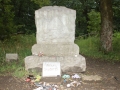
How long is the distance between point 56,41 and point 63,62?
649 millimetres

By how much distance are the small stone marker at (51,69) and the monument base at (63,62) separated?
226mm

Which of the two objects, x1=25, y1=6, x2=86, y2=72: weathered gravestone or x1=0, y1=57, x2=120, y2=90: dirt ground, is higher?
x1=25, y1=6, x2=86, y2=72: weathered gravestone

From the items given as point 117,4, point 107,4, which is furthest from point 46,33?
point 117,4

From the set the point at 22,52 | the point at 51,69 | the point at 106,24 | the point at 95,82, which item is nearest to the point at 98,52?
the point at 106,24

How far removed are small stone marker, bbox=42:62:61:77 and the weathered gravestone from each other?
0.78 feet

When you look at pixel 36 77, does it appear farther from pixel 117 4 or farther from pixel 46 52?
pixel 117 4

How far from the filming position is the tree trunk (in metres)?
8.09

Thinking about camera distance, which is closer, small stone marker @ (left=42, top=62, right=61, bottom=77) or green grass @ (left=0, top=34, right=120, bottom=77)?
small stone marker @ (left=42, top=62, right=61, bottom=77)

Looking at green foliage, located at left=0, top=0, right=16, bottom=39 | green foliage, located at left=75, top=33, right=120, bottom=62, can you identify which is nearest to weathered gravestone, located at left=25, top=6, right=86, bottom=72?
green foliage, located at left=75, top=33, right=120, bottom=62

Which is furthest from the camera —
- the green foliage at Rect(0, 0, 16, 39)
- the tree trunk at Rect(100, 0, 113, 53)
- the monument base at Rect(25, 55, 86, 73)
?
the green foliage at Rect(0, 0, 16, 39)

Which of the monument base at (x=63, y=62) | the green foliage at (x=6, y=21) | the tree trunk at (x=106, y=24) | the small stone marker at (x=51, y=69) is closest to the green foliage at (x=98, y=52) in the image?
the tree trunk at (x=106, y=24)

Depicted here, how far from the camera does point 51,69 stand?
5406 mm

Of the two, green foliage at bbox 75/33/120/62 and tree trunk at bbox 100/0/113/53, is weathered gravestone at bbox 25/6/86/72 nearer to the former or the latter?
green foliage at bbox 75/33/120/62

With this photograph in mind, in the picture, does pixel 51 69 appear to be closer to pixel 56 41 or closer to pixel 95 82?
pixel 56 41
